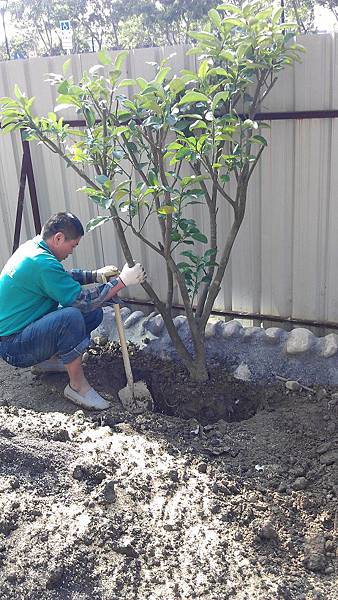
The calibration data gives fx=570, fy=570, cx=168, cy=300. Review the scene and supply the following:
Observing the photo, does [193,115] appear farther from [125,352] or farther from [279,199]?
[125,352]

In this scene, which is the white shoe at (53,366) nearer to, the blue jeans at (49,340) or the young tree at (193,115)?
the blue jeans at (49,340)

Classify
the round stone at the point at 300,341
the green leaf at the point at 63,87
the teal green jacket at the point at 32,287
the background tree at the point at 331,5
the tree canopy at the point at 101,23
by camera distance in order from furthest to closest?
the tree canopy at the point at 101,23
the background tree at the point at 331,5
the round stone at the point at 300,341
the teal green jacket at the point at 32,287
the green leaf at the point at 63,87

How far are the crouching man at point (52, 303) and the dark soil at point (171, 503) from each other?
0.31m

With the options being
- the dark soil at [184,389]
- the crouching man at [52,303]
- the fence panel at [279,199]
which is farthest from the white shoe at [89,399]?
the fence panel at [279,199]

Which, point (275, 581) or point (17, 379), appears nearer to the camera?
point (275, 581)

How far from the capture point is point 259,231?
3.79 meters

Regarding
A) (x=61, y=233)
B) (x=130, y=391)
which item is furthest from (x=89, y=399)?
(x=61, y=233)

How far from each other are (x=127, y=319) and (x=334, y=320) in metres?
1.47

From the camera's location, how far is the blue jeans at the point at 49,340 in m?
3.33

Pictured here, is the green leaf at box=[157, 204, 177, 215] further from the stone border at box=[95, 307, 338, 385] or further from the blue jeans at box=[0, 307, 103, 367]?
the stone border at box=[95, 307, 338, 385]

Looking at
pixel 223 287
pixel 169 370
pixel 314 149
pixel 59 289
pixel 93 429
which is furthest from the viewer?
pixel 223 287

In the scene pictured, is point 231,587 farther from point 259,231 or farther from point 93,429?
point 259,231

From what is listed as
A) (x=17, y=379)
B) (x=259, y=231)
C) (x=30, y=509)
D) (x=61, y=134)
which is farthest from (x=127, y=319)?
(x=30, y=509)

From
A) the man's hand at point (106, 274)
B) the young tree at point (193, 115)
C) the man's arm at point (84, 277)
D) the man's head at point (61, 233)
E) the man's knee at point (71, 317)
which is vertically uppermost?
the young tree at point (193, 115)
